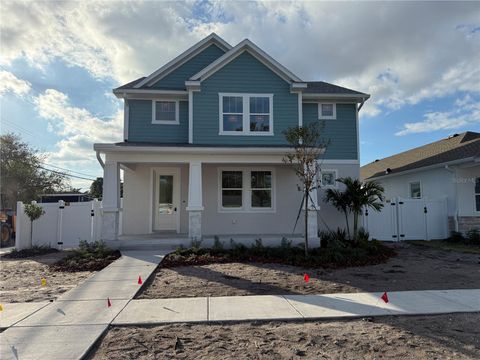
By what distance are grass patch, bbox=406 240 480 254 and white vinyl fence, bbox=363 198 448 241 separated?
527 mm

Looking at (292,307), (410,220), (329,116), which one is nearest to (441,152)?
(410,220)

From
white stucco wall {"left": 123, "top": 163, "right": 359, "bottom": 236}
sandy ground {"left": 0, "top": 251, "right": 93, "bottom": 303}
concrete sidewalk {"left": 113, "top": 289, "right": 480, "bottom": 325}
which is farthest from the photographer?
white stucco wall {"left": 123, "top": 163, "right": 359, "bottom": 236}

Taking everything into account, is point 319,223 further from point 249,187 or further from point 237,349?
point 237,349

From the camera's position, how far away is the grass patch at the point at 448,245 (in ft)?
39.3

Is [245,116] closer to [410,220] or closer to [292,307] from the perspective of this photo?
[410,220]

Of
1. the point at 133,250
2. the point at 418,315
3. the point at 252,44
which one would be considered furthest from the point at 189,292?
the point at 252,44

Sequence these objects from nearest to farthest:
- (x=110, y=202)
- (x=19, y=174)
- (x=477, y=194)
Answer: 1. (x=110, y=202)
2. (x=477, y=194)
3. (x=19, y=174)

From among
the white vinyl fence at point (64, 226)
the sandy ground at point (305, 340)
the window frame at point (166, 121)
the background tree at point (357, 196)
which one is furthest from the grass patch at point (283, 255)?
the window frame at point (166, 121)

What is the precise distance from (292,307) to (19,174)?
32.1m

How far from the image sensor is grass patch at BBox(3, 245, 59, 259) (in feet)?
36.3

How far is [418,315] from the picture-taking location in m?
5.10

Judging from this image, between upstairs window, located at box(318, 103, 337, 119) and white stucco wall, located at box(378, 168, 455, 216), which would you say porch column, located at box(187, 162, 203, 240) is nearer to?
upstairs window, located at box(318, 103, 337, 119)

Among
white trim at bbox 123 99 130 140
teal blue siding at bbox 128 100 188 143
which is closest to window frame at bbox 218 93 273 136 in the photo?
teal blue siding at bbox 128 100 188 143

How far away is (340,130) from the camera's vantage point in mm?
14125
